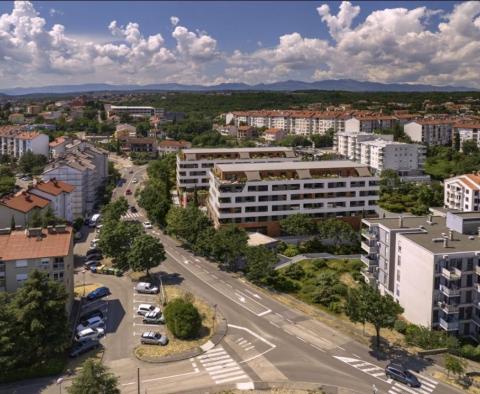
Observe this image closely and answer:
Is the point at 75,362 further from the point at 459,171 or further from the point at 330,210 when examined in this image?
the point at 459,171

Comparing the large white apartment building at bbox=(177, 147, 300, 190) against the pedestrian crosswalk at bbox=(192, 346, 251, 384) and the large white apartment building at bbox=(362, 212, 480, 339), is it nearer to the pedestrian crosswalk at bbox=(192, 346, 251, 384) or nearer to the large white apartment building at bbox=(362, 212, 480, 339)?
the large white apartment building at bbox=(362, 212, 480, 339)

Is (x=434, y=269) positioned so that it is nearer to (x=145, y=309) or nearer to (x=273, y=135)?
(x=145, y=309)

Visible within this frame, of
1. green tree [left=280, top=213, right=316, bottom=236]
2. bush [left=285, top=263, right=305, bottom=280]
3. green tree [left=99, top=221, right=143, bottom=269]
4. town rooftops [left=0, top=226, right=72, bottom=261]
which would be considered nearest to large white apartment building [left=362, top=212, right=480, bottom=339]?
bush [left=285, top=263, right=305, bottom=280]

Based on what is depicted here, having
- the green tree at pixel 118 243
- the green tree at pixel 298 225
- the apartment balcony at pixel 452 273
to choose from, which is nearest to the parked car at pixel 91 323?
the green tree at pixel 118 243

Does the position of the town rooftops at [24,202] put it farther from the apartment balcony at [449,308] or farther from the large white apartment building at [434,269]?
the apartment balcony at [449,308]

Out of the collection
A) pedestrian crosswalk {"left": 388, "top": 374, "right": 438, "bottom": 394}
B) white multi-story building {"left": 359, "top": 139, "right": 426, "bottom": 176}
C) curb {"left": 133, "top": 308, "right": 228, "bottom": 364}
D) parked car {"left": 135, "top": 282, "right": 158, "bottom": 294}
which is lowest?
pedestrian crosswalk {"left": 388, "top": 374, "right": 438, "bottom": 394}

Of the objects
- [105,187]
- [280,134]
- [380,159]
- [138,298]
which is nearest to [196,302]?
[138,298]
